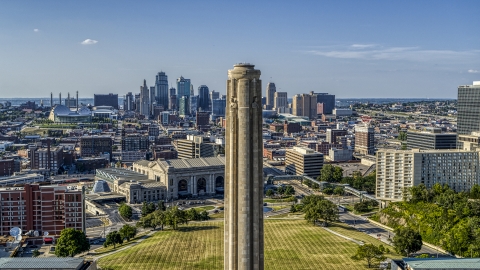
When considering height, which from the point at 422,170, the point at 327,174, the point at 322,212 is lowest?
the point at 327,174

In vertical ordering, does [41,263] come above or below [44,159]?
above

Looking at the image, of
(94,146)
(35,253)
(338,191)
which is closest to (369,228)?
(338,191)

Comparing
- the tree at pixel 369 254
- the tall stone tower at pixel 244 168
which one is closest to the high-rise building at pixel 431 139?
the tree at pixel 369 254

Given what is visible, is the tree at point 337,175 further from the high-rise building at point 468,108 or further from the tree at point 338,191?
the high-rise building at point 468,108

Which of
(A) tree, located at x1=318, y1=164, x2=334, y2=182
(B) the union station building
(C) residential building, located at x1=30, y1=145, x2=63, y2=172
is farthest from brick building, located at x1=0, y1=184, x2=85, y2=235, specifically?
(C) residential building, located at x1=30, y1=145, x2=63, y2=172

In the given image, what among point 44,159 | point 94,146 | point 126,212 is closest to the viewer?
point 126,212

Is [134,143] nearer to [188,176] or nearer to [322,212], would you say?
[188,176]

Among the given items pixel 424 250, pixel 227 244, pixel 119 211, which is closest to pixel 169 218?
pixel 119 211
